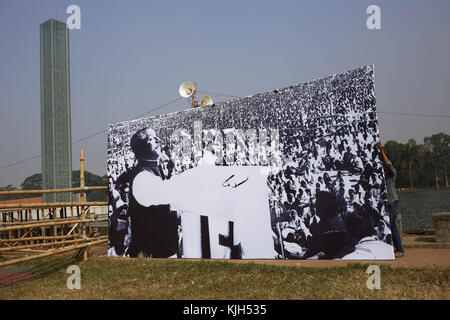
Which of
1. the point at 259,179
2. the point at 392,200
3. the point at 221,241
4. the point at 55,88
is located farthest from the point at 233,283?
the point at 55,88

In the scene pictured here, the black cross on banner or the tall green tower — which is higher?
the tall green tower

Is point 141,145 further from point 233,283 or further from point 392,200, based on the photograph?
point 392,200

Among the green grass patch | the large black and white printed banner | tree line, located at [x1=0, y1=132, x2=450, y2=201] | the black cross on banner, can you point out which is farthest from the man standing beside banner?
tree line, located at [x1=0, y1=132, x2=450, y2=201]

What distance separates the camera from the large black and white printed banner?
20.7 feet

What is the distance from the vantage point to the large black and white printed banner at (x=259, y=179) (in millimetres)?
6316

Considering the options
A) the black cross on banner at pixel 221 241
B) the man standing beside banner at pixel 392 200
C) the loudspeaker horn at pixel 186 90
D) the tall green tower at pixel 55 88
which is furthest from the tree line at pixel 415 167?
the man standing beside banner at pixel 392 200

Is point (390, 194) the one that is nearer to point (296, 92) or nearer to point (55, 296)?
point (296, 92)

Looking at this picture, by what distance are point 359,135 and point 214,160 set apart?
307cm

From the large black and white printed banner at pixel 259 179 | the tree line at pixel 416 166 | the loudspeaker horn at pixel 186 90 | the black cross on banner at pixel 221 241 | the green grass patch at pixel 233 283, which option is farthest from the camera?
the tree line at pixel 416 166

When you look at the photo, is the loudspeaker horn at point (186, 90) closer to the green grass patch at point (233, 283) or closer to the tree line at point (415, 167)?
the green grass patch at point (233, 283)

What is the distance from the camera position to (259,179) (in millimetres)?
7215

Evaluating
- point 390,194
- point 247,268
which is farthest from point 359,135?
point 247,268

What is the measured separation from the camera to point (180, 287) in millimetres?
5312

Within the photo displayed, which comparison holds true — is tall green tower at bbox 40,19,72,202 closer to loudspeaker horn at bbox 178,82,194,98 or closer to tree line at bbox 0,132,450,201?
tree line at bbox 0,132,450,201
